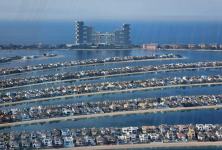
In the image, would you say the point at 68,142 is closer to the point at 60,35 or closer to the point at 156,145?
the point at 156,145

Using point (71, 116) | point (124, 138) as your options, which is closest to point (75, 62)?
point (71, 116)

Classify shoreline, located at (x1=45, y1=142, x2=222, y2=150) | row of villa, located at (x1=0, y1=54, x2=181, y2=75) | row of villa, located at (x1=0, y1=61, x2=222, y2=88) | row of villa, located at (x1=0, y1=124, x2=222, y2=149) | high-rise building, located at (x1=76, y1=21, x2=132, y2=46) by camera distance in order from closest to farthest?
shoreline, located at (x1=45, y1=142, x2=222, y2=150)
row of villa, located at (x1=0, y1=124, x2=222, y2=149)
row of villa, located at (x1=0, y1=61, x2=222, y2=88)
row of villa, located at (x1=0, y1=54, x2=181, y2=75)
high-rise building, located at (x1=76, y1=21, x2=132, y2=46)

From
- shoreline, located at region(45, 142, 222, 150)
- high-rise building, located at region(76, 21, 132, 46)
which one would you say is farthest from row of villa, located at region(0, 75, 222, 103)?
high-rise building, located at region(76, 21, 132, 46)

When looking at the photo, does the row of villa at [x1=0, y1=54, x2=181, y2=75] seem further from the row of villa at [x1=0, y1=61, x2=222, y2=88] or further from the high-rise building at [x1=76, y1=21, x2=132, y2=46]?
the high-rise building at [x1=76, y1=21, x2=132, y2=46]

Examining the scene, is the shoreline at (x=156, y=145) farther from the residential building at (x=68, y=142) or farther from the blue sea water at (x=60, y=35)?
the blue sea water at (x=60, y=35)

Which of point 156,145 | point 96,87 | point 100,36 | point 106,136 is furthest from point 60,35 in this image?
point 156,145

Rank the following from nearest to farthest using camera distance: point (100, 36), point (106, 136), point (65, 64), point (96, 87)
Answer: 1. point (106, 136)
2. point (96, 87)
3. point (65, 64)
4. point (100, 36)

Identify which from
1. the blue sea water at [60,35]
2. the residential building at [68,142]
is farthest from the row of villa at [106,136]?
the blue sea water at [60,35]
